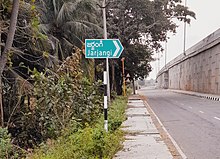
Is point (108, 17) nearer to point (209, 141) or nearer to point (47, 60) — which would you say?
point (47, 60)

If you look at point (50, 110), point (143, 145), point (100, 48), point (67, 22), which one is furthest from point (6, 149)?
point (67, 22)

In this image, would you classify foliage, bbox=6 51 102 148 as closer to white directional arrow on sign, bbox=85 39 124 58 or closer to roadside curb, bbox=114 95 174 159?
roadside curb, bbox=114 95 174 159

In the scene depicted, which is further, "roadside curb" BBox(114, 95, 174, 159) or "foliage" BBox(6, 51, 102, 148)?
"foliage" BBox(6, 51, 102, 148)

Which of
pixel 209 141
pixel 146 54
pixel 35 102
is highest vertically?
pixel 146 54

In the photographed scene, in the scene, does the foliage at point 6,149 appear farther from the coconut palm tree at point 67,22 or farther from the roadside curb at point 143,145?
the coconut palm tree at point 67,22

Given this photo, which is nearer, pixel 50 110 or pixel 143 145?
pixel 143 145

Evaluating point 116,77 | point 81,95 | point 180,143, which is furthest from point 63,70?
point 116,77

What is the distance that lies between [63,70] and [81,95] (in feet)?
5.31

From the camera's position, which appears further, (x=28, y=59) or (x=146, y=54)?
(x=146, y=54)

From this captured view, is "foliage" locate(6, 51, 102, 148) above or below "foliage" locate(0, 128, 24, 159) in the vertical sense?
above

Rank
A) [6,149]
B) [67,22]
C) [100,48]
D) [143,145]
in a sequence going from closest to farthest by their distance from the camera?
[6,149]
[100,48]
[143,145]
[67,22]

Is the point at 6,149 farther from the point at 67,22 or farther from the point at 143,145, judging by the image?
the point at 67,22

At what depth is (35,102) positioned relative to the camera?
10039mm

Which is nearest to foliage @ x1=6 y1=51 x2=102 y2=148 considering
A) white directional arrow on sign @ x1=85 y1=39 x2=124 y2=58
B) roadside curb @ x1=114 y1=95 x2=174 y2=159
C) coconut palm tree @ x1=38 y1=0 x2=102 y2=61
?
roadside curb @ x1=114 y1=95 x2=174 y2=159
